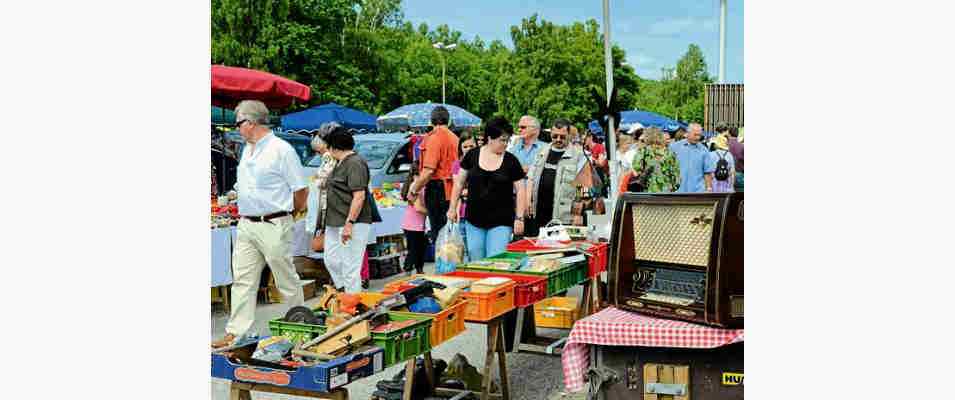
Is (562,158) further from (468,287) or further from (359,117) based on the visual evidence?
(359,117)

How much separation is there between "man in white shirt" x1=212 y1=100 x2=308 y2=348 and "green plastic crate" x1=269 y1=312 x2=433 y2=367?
2.34 meters

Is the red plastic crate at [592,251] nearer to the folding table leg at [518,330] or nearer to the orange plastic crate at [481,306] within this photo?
the folding table leg at [518,330]

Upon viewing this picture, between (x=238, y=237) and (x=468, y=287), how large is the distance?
2.22 metres

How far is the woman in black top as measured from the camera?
255 inches

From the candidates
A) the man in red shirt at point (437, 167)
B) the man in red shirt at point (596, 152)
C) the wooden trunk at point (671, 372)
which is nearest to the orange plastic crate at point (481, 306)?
the wooden trunk at point (671, 372)

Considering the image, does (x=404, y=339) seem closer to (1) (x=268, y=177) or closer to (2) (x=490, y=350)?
(2) (x=490, y=350)

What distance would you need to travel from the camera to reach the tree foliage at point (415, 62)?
37531 millimetres

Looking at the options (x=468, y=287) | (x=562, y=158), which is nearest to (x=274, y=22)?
(x=562, y=158)

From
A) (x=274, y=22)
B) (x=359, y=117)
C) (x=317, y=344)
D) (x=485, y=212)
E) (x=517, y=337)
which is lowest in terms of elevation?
(x=517, y=337)

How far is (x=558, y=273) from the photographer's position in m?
5.32

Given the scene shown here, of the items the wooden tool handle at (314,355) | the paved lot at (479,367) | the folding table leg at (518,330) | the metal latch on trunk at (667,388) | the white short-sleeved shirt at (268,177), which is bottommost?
the paved lot at (479,367)

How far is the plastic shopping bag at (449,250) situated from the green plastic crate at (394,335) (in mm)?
1822

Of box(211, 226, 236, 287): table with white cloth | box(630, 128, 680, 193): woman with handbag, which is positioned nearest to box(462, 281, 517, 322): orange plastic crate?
box(211, 226, 236, 287): table with white cloth
